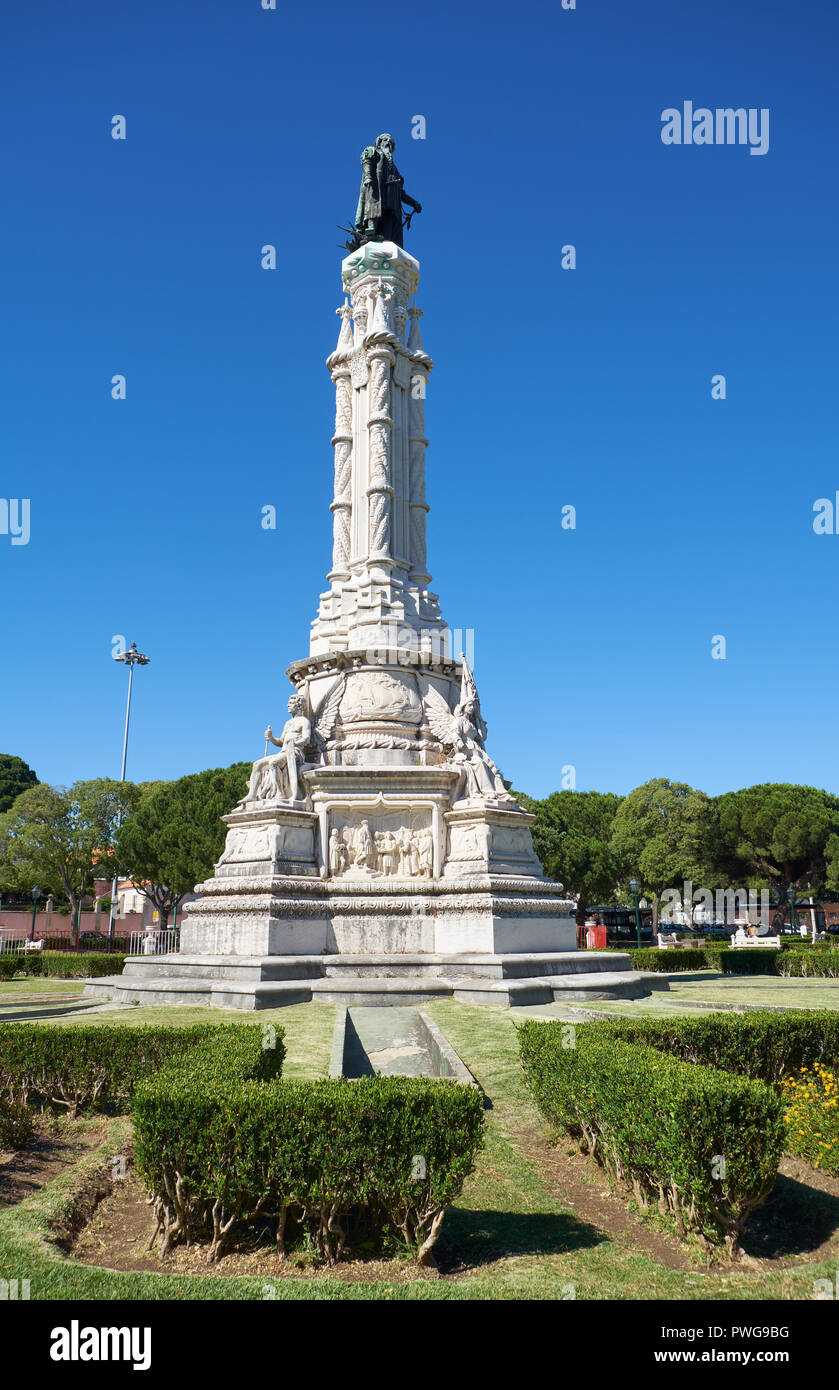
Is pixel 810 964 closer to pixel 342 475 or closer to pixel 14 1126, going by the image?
pixel 342 475

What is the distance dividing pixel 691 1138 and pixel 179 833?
4217 cm

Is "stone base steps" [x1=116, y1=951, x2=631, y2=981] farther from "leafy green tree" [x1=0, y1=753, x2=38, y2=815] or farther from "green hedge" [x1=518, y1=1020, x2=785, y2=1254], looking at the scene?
"leafy green tree" [x1=0, y1=753, x2=38, y2=815]

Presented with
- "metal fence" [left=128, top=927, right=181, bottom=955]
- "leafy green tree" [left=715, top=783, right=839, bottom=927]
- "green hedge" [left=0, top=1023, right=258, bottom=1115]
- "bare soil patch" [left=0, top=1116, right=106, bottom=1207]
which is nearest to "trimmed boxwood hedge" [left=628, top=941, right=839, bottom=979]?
"metal fence" [left=128, top=927, right=181, bottom=955]

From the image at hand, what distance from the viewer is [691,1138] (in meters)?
6.08

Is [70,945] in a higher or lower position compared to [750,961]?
lower

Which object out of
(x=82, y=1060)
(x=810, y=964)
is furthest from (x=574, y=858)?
(x=82, y=1060)

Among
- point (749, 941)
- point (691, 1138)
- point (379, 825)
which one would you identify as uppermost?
point (379, 825)

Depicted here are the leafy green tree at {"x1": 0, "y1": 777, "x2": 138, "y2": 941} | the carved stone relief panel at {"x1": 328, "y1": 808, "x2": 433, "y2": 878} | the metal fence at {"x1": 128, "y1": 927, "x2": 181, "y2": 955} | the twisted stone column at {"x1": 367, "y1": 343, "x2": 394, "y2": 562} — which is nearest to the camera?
the carved stone relief panel at {"x1": 328, "y1": 808, "x2": 433, "y2": 878}

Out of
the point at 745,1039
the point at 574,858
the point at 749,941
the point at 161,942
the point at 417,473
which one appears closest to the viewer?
the point at 745,1039

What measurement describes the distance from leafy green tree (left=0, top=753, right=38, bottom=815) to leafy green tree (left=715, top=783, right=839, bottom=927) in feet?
203

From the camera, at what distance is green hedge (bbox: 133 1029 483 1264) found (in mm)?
5824
